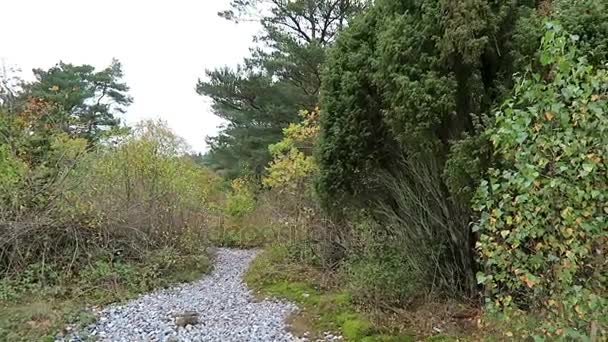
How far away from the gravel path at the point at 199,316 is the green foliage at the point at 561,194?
2821 millimetres

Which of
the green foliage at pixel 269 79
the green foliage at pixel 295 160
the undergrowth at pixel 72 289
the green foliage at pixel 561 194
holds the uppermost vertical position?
the green foliage at pixel 269 79

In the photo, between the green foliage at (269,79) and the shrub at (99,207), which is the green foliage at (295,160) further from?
the green foliage at (269,79)

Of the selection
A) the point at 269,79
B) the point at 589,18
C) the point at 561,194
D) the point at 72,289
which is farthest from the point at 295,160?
the point at 269,79

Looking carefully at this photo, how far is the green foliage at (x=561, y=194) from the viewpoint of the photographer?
1.83 m

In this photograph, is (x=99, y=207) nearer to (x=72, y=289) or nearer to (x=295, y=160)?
(x=72, y=289)

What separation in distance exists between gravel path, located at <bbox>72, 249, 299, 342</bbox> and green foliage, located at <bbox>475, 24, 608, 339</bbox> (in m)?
2.82

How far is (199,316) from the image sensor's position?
5.21 meters

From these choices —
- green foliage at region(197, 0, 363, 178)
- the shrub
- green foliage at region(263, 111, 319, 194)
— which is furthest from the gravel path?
green foliage at region(197, 0, 363, 178)

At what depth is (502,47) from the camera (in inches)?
151

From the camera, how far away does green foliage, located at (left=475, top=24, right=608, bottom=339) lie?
1831 mm

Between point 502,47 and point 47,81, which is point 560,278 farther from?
point 47,81

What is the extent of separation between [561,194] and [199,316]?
424cm

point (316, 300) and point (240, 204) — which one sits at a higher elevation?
point (240, 204)

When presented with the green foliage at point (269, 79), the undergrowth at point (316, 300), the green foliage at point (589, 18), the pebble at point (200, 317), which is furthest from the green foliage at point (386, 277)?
the green foliage at point (269, 79)
